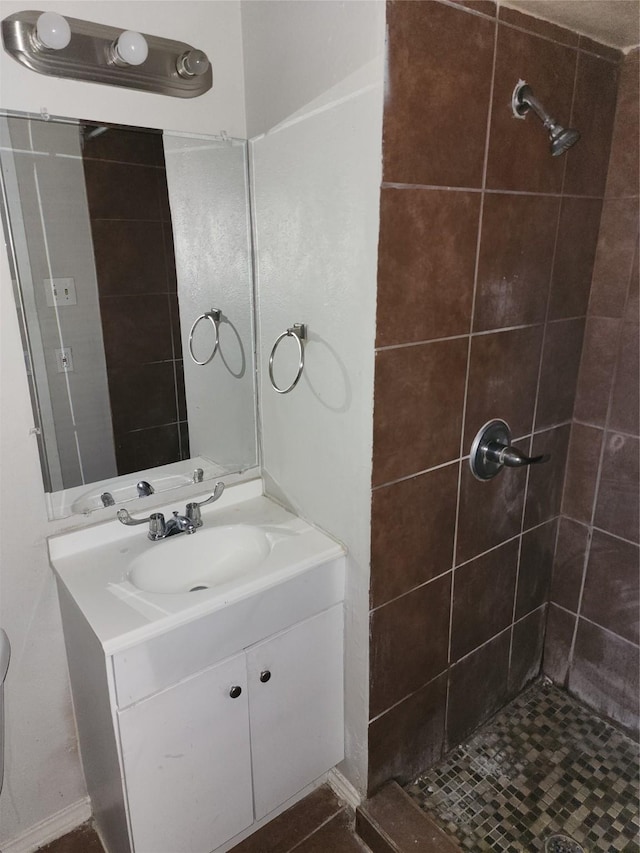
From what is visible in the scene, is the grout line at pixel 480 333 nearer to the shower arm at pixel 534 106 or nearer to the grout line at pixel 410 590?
the shower arm at pixel 534 106

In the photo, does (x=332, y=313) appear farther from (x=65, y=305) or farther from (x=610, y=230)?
(x=610, y=230)

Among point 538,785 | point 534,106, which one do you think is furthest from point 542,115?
point 538,785

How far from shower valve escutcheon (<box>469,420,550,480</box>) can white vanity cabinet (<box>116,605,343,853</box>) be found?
1.68 ft

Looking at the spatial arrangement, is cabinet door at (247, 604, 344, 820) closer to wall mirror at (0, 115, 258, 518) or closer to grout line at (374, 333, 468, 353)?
wall mirror at (0, 115, 258, 518)

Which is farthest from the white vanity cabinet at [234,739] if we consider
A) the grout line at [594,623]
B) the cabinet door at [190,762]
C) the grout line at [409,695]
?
the grout line at [594,623]

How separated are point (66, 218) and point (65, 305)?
19 cm

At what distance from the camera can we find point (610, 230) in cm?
156

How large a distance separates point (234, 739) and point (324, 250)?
1117mm

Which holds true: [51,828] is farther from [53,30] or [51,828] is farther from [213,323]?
[53,30]

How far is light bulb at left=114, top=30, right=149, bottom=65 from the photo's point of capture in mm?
1136

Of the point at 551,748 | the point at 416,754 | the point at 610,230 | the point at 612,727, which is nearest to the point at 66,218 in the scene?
the point at 610,230

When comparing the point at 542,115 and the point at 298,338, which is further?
the point at 298,338

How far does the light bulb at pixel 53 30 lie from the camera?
106 centimetres

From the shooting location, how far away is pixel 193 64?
1296mm
